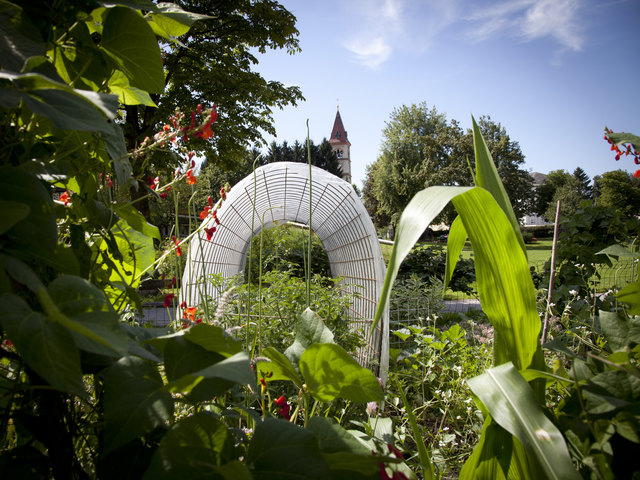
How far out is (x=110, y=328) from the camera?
9.9 inches

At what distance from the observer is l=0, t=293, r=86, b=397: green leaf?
0.77 feet

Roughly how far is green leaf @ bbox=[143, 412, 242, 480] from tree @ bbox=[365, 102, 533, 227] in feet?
87.0

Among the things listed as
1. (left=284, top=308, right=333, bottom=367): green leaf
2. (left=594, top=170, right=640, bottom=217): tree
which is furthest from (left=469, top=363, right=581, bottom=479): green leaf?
(left=594, top=170, right=640, bottom=217): tree

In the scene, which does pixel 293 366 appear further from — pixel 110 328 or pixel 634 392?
pixel 634 392

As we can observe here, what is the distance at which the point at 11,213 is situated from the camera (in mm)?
246

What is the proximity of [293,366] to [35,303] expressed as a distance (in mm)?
311

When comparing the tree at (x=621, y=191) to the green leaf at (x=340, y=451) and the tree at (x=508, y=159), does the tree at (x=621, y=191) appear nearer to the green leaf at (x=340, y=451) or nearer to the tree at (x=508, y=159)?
the tree at (x=508, y=159)

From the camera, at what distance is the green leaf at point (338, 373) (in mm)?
438

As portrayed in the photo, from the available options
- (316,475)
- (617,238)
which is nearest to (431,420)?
(316,475)

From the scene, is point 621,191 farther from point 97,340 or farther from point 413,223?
point 97,340

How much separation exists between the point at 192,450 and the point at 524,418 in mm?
405

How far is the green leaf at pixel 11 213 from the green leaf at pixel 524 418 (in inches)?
21.1

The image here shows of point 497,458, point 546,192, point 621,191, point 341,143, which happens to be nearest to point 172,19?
point 497,458

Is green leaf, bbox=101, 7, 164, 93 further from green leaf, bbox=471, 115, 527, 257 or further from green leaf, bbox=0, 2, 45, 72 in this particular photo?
green leaf, bbox=471, 115, 527, 257
